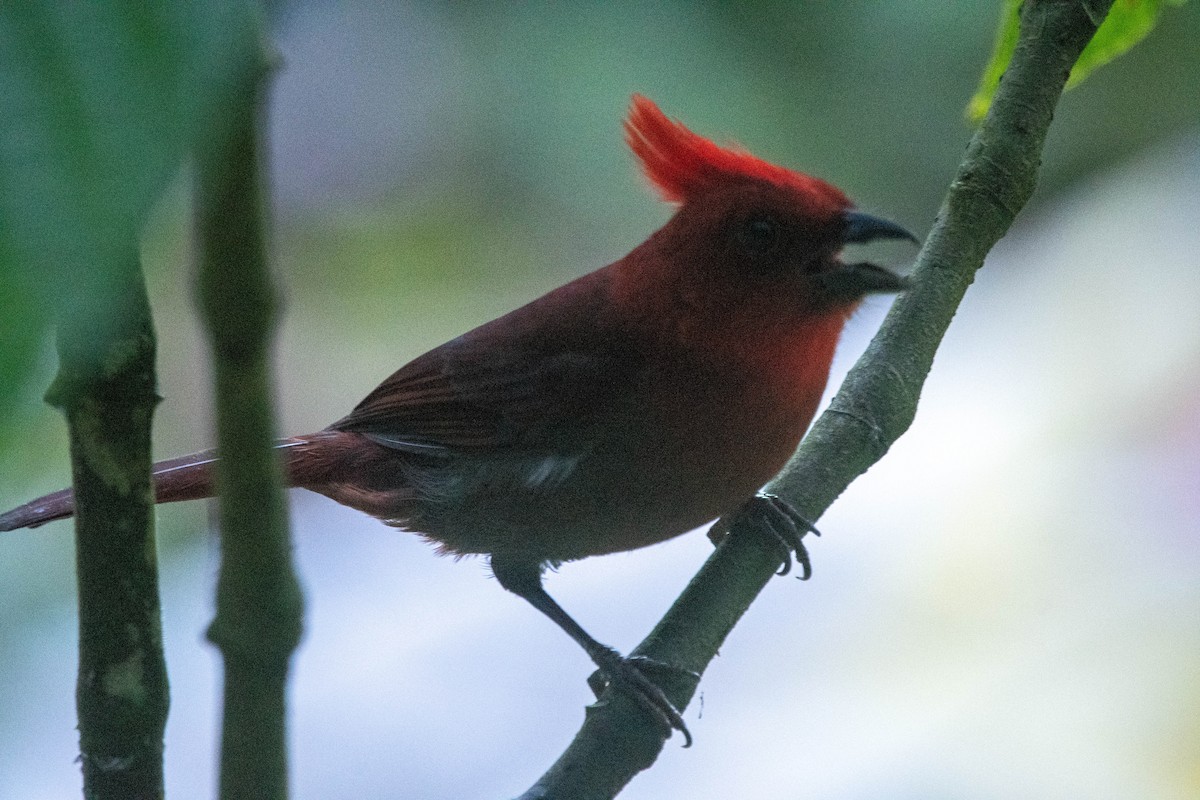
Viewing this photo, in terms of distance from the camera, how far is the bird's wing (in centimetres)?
208

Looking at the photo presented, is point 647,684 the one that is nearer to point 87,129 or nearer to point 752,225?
point 752,225

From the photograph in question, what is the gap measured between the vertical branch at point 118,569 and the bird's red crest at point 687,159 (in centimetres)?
131

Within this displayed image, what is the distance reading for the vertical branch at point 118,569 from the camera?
820 mm

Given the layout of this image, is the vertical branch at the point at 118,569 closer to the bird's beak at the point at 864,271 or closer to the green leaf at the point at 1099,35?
the green leaf at the point at 1099,35

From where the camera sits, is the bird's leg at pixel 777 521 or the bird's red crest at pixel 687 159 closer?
the bird's leg at pixel 777 521

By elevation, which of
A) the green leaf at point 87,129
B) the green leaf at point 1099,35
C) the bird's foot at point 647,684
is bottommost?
the green leaf at point 87,129

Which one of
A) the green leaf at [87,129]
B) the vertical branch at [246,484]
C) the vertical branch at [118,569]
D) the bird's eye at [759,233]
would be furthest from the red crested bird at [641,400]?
the green leaf at [87,129]

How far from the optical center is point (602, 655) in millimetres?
2031

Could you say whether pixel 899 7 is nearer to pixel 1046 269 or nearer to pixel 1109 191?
pixel 1046 269

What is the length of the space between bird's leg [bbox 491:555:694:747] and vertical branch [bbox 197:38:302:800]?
0.90 meters

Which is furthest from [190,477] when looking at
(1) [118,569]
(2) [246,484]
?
(2) [246,484]

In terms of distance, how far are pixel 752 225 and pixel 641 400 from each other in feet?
1.03

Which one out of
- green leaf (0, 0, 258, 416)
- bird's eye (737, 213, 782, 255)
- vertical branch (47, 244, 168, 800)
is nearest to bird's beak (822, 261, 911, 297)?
bird's eye (737, 213, 782, 255)

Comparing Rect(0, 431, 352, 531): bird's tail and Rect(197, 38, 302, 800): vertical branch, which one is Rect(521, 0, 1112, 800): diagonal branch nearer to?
Rect(0, 431, 352, 531): bird's tail
